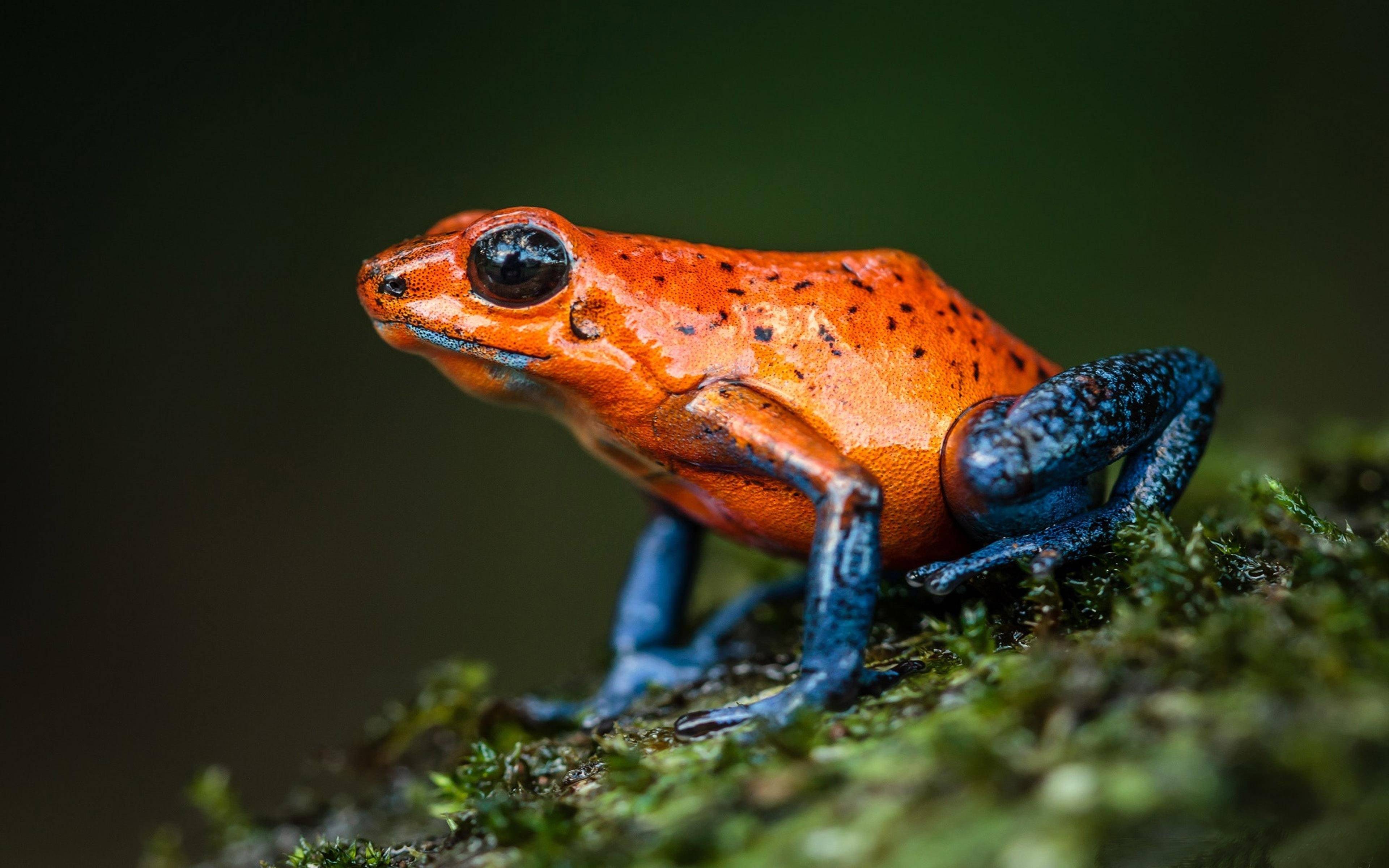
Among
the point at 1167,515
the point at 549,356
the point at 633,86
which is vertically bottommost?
the point at 1167,515

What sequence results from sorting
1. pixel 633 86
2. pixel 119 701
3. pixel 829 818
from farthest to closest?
pixel 633 86, pixel 119 701, pixel 829 818

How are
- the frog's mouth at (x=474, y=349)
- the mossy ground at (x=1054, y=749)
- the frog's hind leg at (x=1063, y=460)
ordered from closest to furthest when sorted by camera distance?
the mossy ground at (x=1054, y=749), the frog's hind leg at (x=1063, y=460), the frog's mouth at (x=474, y=349)

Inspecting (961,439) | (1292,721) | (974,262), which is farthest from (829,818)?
(974,262)

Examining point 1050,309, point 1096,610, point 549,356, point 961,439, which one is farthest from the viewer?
point 1050,309

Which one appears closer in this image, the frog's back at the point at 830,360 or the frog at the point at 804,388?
the frog at the point at 804,388

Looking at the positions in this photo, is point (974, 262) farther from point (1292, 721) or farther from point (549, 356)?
point (1292, 721)

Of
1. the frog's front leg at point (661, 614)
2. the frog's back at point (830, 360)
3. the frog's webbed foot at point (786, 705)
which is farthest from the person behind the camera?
the frog's front leg at point (661, 614)

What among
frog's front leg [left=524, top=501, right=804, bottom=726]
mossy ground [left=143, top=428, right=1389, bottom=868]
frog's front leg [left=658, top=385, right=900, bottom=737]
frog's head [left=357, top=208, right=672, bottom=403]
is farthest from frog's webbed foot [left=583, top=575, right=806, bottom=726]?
frog's head [left=357, top=208, right=672, bottom=403]

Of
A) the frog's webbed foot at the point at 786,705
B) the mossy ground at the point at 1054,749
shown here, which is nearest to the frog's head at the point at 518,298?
the frog's webbed foot at the point at 786,705

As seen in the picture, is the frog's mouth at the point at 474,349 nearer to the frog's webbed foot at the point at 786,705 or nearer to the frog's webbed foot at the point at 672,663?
the frog's webbed foot at the point at 786,705

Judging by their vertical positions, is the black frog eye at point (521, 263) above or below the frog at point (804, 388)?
above
